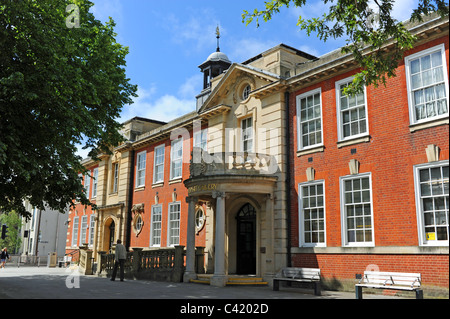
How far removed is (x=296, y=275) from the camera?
604 inches

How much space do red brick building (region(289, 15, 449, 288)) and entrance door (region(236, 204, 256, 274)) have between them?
3.03 meters

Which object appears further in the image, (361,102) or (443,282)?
(361,102)

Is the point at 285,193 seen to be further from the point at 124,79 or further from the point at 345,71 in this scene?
the point at 124,79

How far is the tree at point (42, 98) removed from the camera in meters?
12.0

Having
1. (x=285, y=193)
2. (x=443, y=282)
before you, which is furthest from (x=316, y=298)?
(x=285, y=193)

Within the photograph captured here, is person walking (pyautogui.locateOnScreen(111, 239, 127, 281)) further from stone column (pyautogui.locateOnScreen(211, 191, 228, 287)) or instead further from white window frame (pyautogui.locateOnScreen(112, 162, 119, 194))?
white window frame (pyautogui.locateOnScreen(112, 162, 119, 194))

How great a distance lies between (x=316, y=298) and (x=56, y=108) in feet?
31.5

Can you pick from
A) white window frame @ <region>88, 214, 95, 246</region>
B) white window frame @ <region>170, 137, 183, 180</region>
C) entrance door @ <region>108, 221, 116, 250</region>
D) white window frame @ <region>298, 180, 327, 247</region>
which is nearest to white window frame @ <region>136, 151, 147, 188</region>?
white window frame @ <region>170, 137, 183, 180</region>

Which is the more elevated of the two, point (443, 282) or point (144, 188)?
point (144, 188)

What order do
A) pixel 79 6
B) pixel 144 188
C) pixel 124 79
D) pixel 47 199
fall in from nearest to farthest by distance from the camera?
pixel 47 199 → pixel 79 6 → pixel 124 79 → pixel 144 188

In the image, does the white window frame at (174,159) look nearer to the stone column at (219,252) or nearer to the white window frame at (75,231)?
the stone column at (219,252)

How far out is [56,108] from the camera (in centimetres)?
1279

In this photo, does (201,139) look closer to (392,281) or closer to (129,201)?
(129,201)

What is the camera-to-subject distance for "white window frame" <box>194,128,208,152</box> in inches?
877
